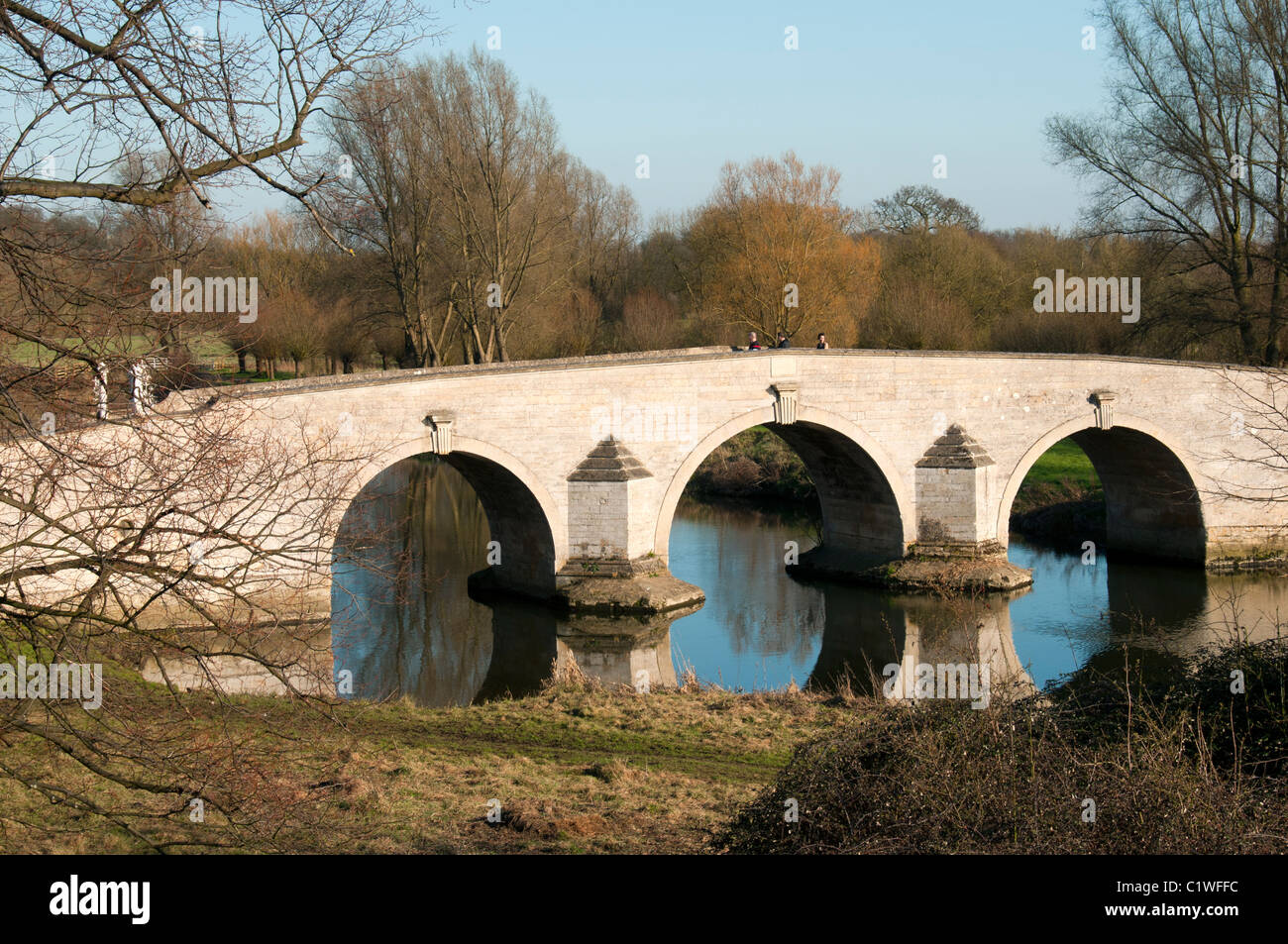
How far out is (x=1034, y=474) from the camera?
1105 inches

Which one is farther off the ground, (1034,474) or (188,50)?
(188,50)

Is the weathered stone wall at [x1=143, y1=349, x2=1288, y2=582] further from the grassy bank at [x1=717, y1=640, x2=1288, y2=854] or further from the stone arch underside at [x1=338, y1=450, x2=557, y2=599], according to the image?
the grassy bank at [x1=717, y1=640, x2=1288, y2=854]

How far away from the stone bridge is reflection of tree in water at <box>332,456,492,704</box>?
4.04 ft

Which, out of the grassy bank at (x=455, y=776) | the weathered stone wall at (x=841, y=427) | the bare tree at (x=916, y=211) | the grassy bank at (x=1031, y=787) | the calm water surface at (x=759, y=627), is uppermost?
the bare tree at (x=916, y=211)

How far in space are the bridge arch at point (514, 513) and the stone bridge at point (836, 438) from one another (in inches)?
1.6

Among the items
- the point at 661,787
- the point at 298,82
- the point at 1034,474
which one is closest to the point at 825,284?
the point at 1034,474

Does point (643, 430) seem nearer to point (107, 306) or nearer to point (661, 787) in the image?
point (661, 787)

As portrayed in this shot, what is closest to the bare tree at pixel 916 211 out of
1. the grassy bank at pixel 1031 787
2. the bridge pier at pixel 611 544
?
the bridge pier at pixel 611 544

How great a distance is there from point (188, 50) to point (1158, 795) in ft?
16.4

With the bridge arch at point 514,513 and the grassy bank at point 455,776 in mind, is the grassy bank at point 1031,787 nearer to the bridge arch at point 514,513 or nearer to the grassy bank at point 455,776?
the grassy bank at point 455,776

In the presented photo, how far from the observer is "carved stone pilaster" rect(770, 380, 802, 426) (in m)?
19.6

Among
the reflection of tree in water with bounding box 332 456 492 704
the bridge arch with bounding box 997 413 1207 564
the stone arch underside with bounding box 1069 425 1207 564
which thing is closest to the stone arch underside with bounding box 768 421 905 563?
the bridge arch with bounding box 997 413 1207 564

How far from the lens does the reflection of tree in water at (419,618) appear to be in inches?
590
